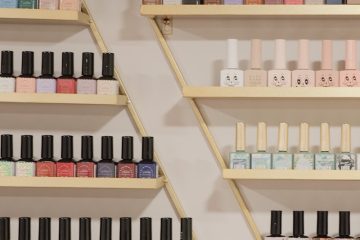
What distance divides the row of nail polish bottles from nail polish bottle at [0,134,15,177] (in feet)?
0.34

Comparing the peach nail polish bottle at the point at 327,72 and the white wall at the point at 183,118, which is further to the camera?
the white wall at the point at 183,118

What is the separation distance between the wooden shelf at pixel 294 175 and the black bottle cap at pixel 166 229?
0.52ft

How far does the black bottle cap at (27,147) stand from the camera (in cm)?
165

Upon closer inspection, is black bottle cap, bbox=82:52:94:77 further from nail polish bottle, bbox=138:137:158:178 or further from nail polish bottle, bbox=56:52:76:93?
nail polish bottle, bbox=138:137:158:178

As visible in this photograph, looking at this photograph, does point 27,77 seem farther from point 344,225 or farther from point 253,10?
point 344,225

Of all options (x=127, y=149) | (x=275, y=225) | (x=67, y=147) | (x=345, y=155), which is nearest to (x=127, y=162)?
(x=127, y=149)

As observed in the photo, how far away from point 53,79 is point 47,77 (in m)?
0.01

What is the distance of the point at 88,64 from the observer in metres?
1.66

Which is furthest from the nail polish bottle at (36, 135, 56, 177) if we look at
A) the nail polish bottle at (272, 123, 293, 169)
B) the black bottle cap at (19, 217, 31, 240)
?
the nail polish bottle at (272, 123, 293, 169)

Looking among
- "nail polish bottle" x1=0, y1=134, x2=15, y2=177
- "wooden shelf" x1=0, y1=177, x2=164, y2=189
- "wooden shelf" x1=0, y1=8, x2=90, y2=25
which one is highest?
"wooden shelf" x1=0, y1=8, x2=90, y2=25

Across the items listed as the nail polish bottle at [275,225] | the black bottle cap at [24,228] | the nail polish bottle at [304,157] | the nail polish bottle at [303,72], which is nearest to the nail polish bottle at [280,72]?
the nail polish bottle at [303,72]

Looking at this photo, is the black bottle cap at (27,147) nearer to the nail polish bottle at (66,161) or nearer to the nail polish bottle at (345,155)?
the nail polish bottle at (66,161)

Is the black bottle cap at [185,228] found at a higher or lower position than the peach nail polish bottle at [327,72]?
lower

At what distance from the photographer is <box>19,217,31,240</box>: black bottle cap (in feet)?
5.42
